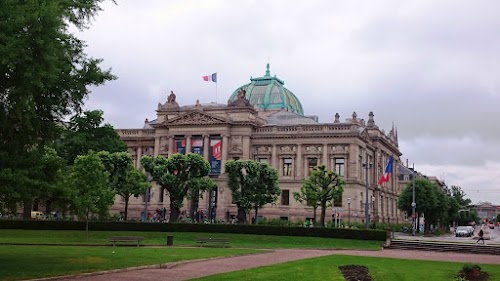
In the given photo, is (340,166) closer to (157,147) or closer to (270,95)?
(270,95)

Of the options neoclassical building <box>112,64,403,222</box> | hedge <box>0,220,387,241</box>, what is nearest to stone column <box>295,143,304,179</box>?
neoclassical building <box>112,64,403,222</box>

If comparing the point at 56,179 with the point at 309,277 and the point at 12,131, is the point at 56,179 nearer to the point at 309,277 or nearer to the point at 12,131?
the point at 12,131

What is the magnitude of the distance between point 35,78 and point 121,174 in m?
49.1

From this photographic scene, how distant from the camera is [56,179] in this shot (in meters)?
31.0

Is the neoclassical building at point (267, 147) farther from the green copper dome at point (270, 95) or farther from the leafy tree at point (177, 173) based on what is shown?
the leafy tree at point (177, 173)

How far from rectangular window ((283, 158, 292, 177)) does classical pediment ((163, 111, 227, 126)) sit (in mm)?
12928

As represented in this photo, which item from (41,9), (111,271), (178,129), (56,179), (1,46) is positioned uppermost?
(178,129)

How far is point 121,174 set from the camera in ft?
230

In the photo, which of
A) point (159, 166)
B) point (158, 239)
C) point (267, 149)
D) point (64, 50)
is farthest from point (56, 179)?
point (267, 149)

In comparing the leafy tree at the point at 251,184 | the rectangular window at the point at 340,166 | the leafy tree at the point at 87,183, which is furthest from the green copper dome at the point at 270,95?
the leafy tree at the point at 87,183

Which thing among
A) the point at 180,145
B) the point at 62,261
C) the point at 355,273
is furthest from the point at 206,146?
the point at 355,273

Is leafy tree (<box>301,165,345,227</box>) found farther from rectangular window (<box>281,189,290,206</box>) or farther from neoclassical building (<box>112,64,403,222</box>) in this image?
rectangular window (<box>281,189,290,206</box>)

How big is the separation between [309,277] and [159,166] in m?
45.0

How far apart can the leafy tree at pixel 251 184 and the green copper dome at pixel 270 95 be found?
43713 millimetres
